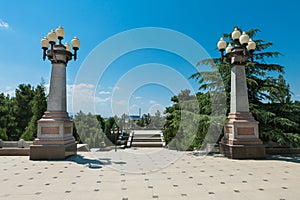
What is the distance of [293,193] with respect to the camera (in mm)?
3881

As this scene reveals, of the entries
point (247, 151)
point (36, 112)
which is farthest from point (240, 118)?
point (36, 112)

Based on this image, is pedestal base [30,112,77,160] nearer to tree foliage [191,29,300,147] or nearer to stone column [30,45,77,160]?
stone column [30,45,77,160]

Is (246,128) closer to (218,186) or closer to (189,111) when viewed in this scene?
(189,111)

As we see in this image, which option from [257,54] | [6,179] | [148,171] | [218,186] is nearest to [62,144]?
[6,179]

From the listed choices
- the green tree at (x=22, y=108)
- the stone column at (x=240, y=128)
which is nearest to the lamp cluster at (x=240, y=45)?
the stone column at (x=240, y=128)

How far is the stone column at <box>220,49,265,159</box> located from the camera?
24.8ft

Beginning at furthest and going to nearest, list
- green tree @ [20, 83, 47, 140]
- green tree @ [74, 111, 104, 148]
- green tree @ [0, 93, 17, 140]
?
green tree @ [0, 93, 17, 140] → green tree @ [74, 111, 104, 148] → green tree @ [20, 83, 47, 140]

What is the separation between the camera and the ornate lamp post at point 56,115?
295 inches

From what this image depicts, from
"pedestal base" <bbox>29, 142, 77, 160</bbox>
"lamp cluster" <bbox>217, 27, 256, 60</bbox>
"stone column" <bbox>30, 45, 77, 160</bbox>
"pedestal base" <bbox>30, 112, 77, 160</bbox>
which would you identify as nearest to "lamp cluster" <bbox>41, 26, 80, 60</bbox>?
"stone column" <bbox>30, 45, 77, 160</bbox>

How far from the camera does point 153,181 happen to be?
4.68m

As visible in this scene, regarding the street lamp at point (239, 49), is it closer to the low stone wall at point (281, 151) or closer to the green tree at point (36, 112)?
the low stone wall at point (281, 151)

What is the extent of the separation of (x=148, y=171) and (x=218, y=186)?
2.19 m

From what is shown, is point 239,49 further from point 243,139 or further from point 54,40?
point 54,40

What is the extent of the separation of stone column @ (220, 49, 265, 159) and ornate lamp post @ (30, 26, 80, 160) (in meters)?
7.15
